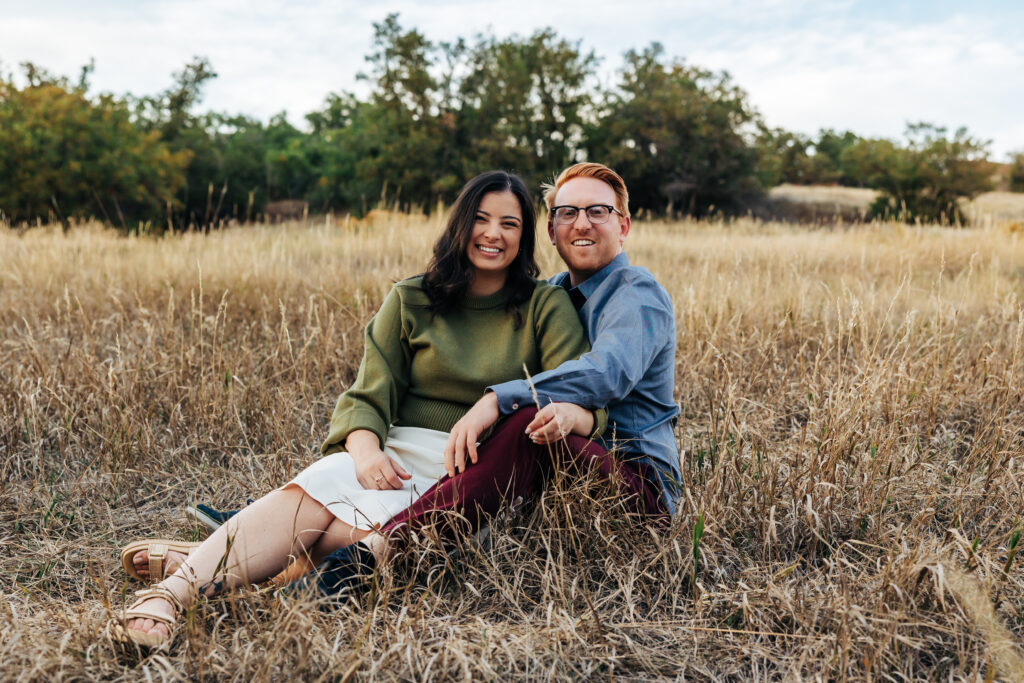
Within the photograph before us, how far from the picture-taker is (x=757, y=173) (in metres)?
22.2

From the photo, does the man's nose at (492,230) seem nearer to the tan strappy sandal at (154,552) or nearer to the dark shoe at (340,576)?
the dark shoe at (340,576)

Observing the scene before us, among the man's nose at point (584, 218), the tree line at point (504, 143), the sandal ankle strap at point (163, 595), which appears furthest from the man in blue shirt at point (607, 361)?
the tree line at point (504, 143)

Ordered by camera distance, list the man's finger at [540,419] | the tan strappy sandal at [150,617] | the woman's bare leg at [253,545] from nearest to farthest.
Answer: the tan strappy sandal at [150,617] → the woman's bare leg at [253,545] → the man's finger at [540,419]

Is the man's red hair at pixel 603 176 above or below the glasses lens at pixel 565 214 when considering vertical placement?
above

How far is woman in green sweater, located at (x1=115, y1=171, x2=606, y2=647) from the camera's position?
6.54ft


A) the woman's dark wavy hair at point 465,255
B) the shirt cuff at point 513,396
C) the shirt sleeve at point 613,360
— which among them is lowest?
the shirt cuff at point 513,396

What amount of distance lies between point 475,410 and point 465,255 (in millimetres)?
607

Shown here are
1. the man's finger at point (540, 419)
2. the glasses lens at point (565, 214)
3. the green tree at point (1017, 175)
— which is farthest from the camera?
the green tree at point (1017, 175)

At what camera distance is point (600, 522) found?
6.70ft

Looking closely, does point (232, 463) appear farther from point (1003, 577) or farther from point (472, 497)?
point (1003, 577)

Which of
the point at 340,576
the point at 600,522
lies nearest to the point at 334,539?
the point at 340,576

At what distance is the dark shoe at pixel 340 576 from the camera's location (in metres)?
1.78

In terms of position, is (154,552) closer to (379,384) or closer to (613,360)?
(379,384)

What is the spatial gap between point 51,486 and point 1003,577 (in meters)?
3.27
